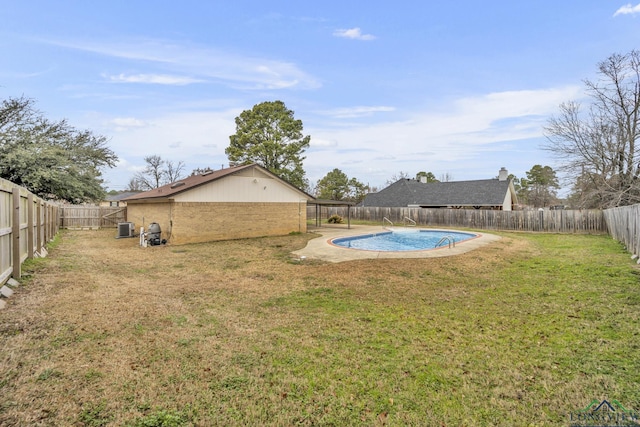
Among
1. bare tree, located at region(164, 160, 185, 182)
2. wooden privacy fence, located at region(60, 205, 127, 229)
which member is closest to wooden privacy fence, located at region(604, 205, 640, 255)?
wooden privacy fence, located at region(60, 205, 127, 229)

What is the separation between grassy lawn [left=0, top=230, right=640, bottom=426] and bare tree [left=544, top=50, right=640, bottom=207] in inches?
633

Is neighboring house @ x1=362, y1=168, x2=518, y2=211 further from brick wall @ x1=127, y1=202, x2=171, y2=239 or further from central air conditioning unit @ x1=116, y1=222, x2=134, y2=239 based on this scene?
central air conditioning unit @ x1=116, y1=222, x2=134, y2=239

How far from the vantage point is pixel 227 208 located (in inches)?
620

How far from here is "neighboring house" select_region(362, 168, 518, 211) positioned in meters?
28.6

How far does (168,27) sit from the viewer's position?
40.9 feet

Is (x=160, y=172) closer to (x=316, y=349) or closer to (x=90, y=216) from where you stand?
(x=90, y=216)

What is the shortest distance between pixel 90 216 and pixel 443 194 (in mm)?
30164

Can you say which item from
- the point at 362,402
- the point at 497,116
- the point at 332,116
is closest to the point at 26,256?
the point at 362,402

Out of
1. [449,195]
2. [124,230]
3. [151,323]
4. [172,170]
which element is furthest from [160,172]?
[151,323]

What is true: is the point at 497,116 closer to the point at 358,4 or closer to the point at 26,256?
the point at 358,4

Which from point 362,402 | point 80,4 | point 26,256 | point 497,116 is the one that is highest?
point 80,4

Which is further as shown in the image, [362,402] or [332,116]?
[332,116]

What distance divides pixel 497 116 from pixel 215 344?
65.2 ft

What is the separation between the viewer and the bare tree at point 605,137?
59.7 ft
